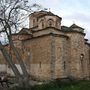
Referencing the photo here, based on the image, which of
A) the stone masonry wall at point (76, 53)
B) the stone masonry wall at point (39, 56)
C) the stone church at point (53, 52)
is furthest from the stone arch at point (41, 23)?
the stone masonry wall at point (76, 53)

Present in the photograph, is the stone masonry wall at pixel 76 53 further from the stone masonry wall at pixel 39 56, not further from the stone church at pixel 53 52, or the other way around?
the stone masonry wall at pixel 39 56

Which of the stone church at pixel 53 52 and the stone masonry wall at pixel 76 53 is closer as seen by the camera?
the stone church at pixel 53 52

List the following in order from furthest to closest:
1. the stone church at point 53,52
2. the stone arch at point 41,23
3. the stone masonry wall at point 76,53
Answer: the stone arch at point 41,23 → the stone masonry wall at point 76,53 → the stone church at point 53,52

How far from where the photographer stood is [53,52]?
23781 mm

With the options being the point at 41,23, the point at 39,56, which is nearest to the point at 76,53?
the point at 39,56

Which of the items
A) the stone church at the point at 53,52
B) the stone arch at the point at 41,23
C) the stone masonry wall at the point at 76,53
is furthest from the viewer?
the stone arch at the point at 41,23

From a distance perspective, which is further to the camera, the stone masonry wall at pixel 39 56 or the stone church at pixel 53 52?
the stone masonry wall at pixel 39 56

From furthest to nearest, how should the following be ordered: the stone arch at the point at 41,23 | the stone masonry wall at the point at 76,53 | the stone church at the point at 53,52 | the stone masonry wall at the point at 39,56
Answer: the stone arch at the point at 41,23, the stone masonry wall at the point at 76,53, the stone masonry wall at the point at 39,56, the stone church at the point at 53,52

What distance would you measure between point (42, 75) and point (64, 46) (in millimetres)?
3753

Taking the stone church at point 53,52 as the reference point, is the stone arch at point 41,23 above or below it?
above

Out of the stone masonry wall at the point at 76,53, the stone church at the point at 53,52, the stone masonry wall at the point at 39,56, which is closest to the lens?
the stone church at the point at 53,52

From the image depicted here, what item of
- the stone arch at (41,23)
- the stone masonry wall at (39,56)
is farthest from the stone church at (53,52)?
the stone arch at (41,23)

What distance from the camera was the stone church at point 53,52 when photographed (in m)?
23.8

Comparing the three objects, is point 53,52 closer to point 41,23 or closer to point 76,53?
point 76,53
